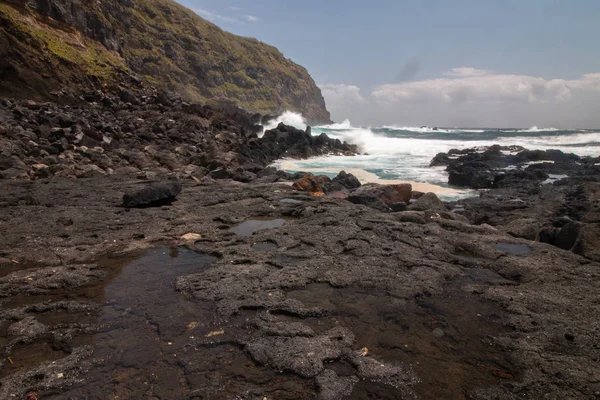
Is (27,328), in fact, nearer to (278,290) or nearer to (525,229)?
(278,290)

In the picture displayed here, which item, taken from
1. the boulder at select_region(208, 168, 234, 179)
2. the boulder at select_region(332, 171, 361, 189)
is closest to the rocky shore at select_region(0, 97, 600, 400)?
the boulder at select_region(208, 168, 234, 179)

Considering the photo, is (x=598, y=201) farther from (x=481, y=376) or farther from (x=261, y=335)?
(x=261, y=335)

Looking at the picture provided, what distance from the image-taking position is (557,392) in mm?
2898

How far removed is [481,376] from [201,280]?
11.6 ft

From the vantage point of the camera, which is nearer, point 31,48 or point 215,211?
point 215,211

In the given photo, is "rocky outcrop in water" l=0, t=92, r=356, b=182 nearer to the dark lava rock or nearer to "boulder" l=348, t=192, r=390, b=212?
the dark lava rock

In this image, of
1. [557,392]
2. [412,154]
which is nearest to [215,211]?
[557,392]

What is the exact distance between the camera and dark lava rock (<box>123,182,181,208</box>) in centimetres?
845

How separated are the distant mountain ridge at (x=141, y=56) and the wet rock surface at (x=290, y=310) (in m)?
19.2

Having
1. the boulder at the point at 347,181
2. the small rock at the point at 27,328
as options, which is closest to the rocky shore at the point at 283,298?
the small rock at the point at 27,328

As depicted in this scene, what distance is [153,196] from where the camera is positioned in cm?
876

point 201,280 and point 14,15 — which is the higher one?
point 14,15

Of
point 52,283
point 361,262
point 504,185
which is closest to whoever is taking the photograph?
point 52,283

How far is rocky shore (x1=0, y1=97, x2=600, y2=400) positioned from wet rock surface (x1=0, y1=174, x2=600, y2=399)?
21 millimetres
